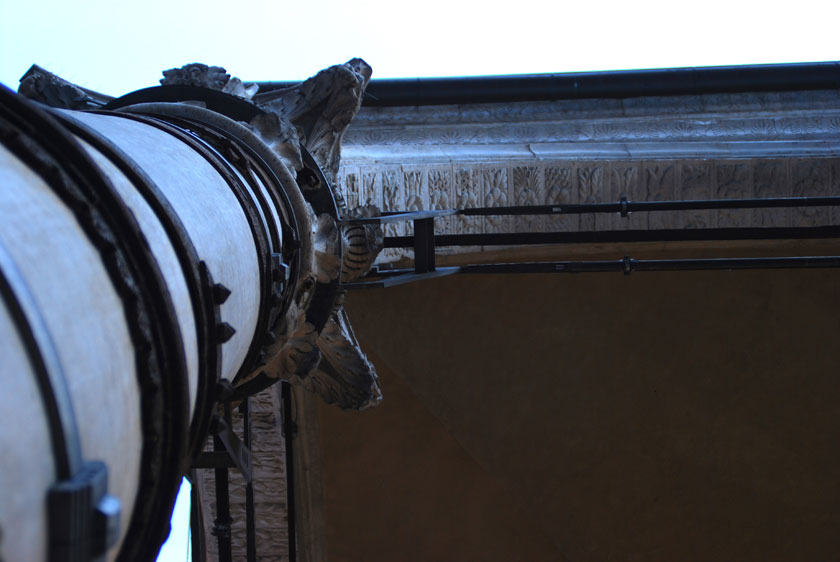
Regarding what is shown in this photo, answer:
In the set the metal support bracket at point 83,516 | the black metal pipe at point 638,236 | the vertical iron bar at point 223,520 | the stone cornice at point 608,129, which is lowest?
the vertical iron bar at point 223,520

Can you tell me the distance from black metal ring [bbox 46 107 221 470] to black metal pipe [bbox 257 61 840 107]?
144 inches

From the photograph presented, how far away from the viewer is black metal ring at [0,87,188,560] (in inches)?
50.9

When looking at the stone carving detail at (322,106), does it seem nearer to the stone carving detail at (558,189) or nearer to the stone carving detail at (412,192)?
the stone carving detail at (412,192)

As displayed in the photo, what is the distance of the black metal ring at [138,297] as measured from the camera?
4.24ft

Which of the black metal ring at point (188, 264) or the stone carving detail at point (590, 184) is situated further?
the stone carving detail at point (590, 184)

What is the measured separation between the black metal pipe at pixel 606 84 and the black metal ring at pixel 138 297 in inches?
154

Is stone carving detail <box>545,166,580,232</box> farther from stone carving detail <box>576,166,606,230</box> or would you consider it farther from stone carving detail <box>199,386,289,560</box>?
stone carving detail <box>199,386,289,560</box>

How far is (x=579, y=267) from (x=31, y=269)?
3.00 meters

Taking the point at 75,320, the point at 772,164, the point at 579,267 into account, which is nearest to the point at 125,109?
the point at 75,320

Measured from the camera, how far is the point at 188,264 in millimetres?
1640

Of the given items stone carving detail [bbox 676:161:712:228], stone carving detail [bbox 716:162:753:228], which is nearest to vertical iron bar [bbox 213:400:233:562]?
stone carving detail [bbox 676:161:712:228]

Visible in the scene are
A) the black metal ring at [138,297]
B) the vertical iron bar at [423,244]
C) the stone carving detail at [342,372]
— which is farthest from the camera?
the vertical iron bar at [423,244]

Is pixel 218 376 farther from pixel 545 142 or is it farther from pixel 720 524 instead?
pixel 720 524

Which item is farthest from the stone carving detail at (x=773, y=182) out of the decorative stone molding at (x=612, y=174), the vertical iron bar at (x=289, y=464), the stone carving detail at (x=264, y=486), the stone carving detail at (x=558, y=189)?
the stone carving detail at (x=264, y=486)
